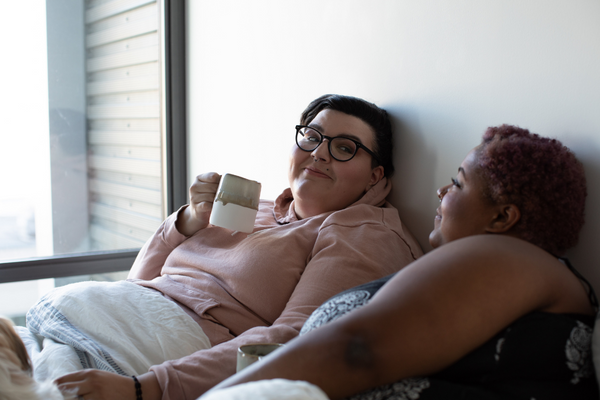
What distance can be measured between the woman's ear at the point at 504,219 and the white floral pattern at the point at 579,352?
0.72 feet

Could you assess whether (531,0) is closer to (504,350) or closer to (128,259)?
(504,350)

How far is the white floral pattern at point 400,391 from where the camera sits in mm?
697

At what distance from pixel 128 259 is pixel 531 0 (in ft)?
7.36

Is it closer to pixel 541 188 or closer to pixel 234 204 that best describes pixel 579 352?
pixel 541 188

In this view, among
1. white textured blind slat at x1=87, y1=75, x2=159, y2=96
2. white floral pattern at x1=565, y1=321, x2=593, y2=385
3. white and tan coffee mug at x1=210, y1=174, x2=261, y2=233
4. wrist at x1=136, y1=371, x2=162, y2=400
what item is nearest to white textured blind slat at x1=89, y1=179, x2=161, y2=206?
white textured blind slat at x1=87, y1=75, x2=159, y2=96

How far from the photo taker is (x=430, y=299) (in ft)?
2.27

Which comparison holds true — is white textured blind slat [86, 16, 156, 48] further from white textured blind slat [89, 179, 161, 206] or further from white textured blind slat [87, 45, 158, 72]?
white textured blind slat [89, 179, 161, 206]

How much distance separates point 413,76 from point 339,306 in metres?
0.83

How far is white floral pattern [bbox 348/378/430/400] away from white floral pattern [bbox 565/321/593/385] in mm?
238

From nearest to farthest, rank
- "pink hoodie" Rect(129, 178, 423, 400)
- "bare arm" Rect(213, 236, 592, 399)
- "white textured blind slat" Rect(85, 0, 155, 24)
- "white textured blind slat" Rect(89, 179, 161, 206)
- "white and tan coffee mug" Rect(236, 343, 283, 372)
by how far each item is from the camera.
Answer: "bare arm" Rect(213, 236, 592, 399)
"white and tan coffee mug" Rect(236, 343, 283, 372)
"pink hoodie" Rect(129, 178, 423, 400)
"white textured blind slat" Rect(85, 0, 155, 24)
"white textured blind slat" Rect(89, 179, 161, 206)

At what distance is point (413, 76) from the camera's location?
56.1 inches

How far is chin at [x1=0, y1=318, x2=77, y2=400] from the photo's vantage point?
743 mm

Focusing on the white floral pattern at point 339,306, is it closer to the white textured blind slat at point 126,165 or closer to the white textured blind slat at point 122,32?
the white textured blind slat at point 126,165

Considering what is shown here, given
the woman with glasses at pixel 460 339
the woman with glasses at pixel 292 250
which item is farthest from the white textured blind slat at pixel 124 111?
the woman with glasses at pixel 460 339
